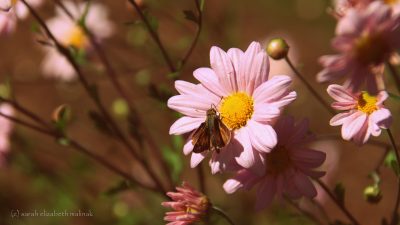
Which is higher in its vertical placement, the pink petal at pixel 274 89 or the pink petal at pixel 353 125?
the pink petal at pixel 274 89

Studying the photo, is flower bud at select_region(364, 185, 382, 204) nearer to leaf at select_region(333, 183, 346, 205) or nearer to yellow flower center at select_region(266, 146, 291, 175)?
leaf at select_region(333, 183, 346, 205)

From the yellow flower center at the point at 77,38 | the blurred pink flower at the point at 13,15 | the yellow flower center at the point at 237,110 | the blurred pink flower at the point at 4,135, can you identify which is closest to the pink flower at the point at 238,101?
the yellow flower center at the point at 237,110

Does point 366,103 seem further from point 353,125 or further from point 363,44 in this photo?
point 363,44

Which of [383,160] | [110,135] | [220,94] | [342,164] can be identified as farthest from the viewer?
[342,164]

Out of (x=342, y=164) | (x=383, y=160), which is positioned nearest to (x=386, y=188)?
(x=342, y=164)

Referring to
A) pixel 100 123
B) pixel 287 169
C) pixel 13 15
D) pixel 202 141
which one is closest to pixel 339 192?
pixel 287 169

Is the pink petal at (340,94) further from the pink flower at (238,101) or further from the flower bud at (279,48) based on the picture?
the flower bud at (279,48)

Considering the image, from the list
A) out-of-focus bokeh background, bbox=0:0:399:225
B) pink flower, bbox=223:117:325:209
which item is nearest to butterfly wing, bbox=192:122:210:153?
pink flower, bbox=223:117:325:209

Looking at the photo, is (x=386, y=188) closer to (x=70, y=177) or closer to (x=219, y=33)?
(x=219, y=33)
